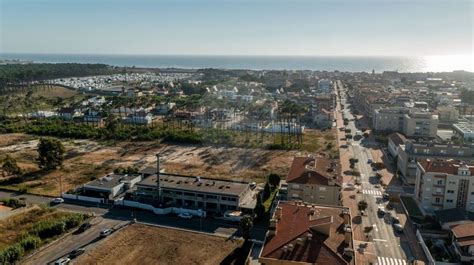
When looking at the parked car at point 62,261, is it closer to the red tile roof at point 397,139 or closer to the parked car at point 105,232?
the parked car at point 105,232

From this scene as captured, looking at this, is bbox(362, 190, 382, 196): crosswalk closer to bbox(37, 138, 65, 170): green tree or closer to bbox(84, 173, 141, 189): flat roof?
bbox(84, 173, 141, 189): flat roof

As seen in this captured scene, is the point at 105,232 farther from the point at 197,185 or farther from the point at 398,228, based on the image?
the point at 398,228

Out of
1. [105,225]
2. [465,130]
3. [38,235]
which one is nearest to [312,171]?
[105,225]

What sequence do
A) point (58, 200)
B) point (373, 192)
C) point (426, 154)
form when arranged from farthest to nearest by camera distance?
point (426, 154) < point (373, 192) < point (58, 200)

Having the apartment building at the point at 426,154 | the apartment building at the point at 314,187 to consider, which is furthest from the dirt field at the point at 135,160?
the apartment building at the point at 426,154

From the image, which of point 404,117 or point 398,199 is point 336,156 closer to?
point 398,199

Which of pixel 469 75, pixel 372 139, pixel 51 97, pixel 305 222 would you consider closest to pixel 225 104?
pixel 372 139
